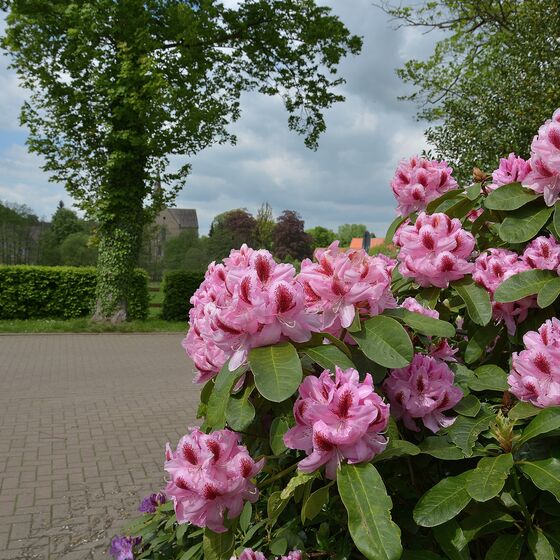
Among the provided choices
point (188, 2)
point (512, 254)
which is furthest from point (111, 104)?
point (512, 254)

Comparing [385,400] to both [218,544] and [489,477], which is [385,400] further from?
[218,544]

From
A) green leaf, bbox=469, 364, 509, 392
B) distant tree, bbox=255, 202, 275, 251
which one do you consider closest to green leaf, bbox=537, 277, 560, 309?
green leaf, bbox=469, 364, 509, 392

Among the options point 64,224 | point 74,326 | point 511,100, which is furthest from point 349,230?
point 511,100

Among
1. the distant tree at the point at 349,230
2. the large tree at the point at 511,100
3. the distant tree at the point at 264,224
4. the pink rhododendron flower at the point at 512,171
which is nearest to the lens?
the pink rhododendron flower at the point at 512,171

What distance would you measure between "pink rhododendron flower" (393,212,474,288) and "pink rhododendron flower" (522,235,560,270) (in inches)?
6.7

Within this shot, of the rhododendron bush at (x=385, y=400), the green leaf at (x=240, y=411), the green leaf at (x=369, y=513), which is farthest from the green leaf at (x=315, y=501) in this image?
the green leaf at (x=240, y=411)

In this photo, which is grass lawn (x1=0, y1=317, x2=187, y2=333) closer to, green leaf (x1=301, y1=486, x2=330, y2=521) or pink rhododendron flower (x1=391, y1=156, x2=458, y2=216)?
pink rhododendron flower (x1=391, y1=156, x2=458, y2=216)

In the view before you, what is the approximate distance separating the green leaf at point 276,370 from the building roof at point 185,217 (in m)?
99.0

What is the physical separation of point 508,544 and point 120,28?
15.8 meters

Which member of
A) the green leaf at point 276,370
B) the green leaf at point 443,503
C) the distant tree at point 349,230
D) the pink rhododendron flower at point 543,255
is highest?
the distant tree at point 349,230

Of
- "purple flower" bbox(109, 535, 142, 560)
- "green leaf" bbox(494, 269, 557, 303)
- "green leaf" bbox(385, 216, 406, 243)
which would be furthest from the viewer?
"purple flower" bbox(109, 535, 142, 560)

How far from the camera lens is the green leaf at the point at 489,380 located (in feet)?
4.89

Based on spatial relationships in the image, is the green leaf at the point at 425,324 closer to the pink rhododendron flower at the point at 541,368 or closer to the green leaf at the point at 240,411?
the pink rhododendron flower at the point at 541,368

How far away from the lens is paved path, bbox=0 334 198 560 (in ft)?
13.9
